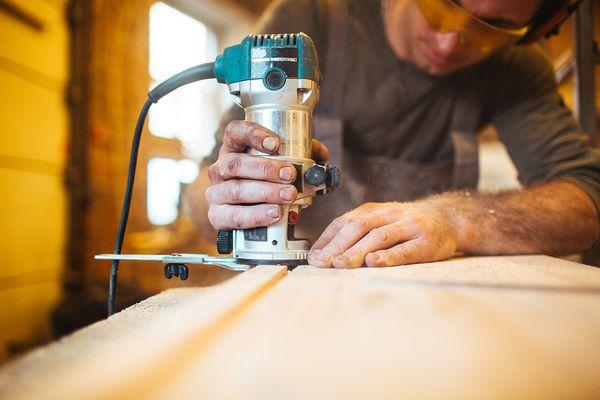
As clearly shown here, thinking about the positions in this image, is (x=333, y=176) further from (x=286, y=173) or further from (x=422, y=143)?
(x=422, y=143)

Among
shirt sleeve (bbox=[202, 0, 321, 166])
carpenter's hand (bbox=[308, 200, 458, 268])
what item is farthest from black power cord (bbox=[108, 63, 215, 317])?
carpenter's hand (bbox=[308, 200, 458, 268])

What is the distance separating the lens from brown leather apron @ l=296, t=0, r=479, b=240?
3.34ft

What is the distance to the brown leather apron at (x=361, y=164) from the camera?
1018 millimetres

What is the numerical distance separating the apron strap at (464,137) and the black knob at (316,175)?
106cm

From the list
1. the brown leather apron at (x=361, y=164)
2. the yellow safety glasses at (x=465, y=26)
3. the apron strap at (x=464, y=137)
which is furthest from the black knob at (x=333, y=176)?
the apron strap at (x=464, y=137)

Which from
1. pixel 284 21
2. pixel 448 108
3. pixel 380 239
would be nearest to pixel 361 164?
pixel 448 108

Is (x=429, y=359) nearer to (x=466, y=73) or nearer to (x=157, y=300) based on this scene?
(x=157, y=300)

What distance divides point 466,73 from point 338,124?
0.61 m

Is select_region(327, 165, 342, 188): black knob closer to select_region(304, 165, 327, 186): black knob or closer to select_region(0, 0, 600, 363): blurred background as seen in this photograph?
select_region(304, 165, 327, 186): black knob

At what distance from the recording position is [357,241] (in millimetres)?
782

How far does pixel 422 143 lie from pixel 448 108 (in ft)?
0.55

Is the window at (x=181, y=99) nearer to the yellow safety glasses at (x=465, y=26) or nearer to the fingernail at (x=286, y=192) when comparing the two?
the fingernail at (x=286, y=192)

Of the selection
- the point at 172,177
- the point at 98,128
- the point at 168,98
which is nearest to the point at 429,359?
the point at 168,98

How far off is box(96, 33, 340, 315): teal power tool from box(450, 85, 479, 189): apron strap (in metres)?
1.04
